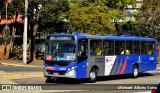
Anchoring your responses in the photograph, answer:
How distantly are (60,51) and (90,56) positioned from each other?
1.81 meters

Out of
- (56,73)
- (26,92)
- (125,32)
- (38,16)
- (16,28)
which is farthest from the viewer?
(125,32)

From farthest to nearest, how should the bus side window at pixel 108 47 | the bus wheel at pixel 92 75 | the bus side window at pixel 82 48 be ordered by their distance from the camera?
the bus side window at pixel 108 47 → the bus wheel at pixel 92 75 → the bus side window at pixel 82 48

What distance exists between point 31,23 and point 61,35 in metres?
21.7

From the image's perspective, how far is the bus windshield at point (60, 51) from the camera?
73.3 feet

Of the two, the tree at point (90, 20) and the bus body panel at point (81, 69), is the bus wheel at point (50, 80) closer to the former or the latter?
the bus body panel at point (81, 69)

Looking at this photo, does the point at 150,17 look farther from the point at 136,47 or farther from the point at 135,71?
the point at 135,71

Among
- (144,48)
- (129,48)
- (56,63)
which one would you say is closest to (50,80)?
(56,63)

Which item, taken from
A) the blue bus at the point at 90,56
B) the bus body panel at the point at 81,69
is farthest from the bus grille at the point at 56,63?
the bus body panel at the point at 81,69

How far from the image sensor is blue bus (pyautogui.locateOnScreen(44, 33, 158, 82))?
22.3 m

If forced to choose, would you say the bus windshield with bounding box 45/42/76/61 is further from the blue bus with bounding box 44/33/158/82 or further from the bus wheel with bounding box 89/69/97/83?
the bus wheel with bounding box 89/69/97/83

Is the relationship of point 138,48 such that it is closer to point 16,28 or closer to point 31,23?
point 31,23

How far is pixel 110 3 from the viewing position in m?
55.3

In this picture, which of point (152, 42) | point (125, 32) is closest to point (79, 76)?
point (152, 42)

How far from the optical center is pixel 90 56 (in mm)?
23438
